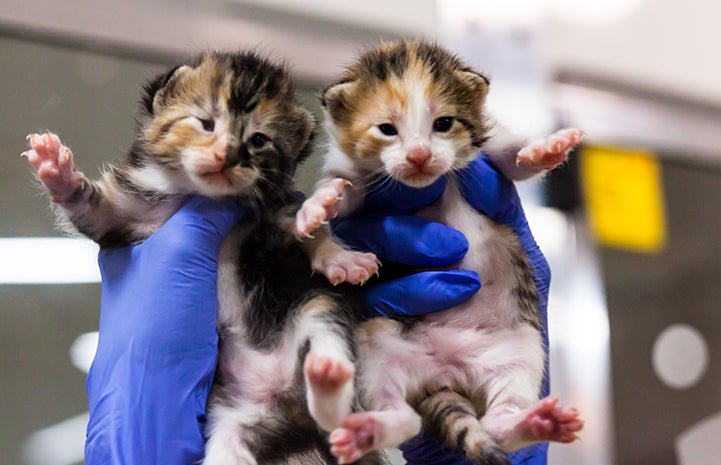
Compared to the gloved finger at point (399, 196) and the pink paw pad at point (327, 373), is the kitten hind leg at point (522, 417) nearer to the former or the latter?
the pink paw pad at point (327, 373)

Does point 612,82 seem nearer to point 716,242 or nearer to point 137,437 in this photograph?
point 716,242

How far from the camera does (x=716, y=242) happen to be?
360cm

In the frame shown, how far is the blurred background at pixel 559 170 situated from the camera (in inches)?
93.4

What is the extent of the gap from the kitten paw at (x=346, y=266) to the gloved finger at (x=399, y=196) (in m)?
0.24

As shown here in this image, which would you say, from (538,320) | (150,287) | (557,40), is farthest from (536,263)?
(557,40)

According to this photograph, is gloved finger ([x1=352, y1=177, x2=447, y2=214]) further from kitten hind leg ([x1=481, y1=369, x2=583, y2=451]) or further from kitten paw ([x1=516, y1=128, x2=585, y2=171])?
kitten hind leg ([x1=481, y1=369, x2=583, y2=451])

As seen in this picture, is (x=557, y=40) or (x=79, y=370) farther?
(x=557, y=40)

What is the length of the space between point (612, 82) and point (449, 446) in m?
2.39

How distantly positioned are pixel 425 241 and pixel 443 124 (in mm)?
248

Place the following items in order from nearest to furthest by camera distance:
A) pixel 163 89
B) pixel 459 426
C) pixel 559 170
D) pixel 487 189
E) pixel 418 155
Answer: pixel 459 426 → pixel 418 155 → pixel 163 89 → pixel 487 189 → pixel 559 170

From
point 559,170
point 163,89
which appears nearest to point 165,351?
point 163,89

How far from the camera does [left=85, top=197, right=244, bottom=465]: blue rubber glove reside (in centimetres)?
147

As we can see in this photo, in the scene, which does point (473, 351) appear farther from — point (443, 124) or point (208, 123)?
point (208, 123)

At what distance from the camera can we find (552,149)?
4.79 ft
